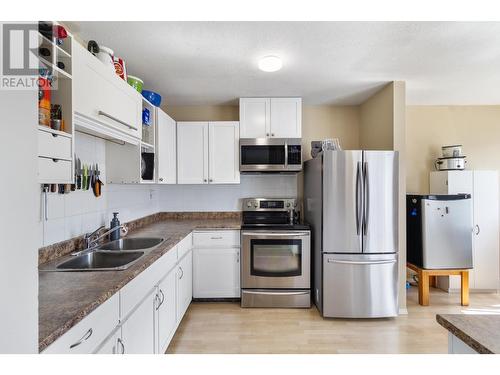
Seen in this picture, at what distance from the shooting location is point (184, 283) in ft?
8.89

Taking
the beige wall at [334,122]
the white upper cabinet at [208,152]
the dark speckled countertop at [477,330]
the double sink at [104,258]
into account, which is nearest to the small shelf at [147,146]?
the white upper cabinet at [208,152]

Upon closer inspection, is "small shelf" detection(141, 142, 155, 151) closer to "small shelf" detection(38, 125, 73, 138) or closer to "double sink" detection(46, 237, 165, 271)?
"double sink" detection(46, 237, 165, 271)

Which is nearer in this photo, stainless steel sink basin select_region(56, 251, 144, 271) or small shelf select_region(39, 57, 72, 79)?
small shelf select_region(39, 57, 72, 79)

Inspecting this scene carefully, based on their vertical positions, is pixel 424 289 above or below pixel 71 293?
below

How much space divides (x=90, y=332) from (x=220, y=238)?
6.85ft

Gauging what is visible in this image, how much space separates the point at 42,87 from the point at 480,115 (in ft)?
16.1

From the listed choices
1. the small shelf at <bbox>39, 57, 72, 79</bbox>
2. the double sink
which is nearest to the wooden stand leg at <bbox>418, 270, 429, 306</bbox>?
the double sink

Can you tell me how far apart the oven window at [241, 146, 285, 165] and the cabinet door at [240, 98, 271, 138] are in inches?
6.6

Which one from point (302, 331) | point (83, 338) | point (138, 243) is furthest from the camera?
point (302, 331)

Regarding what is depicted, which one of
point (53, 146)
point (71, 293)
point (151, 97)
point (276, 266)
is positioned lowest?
point (276, 266)

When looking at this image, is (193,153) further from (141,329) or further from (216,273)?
(141,329)

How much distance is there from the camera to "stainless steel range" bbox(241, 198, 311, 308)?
9.93ft

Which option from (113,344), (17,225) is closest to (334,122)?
(113,344)
